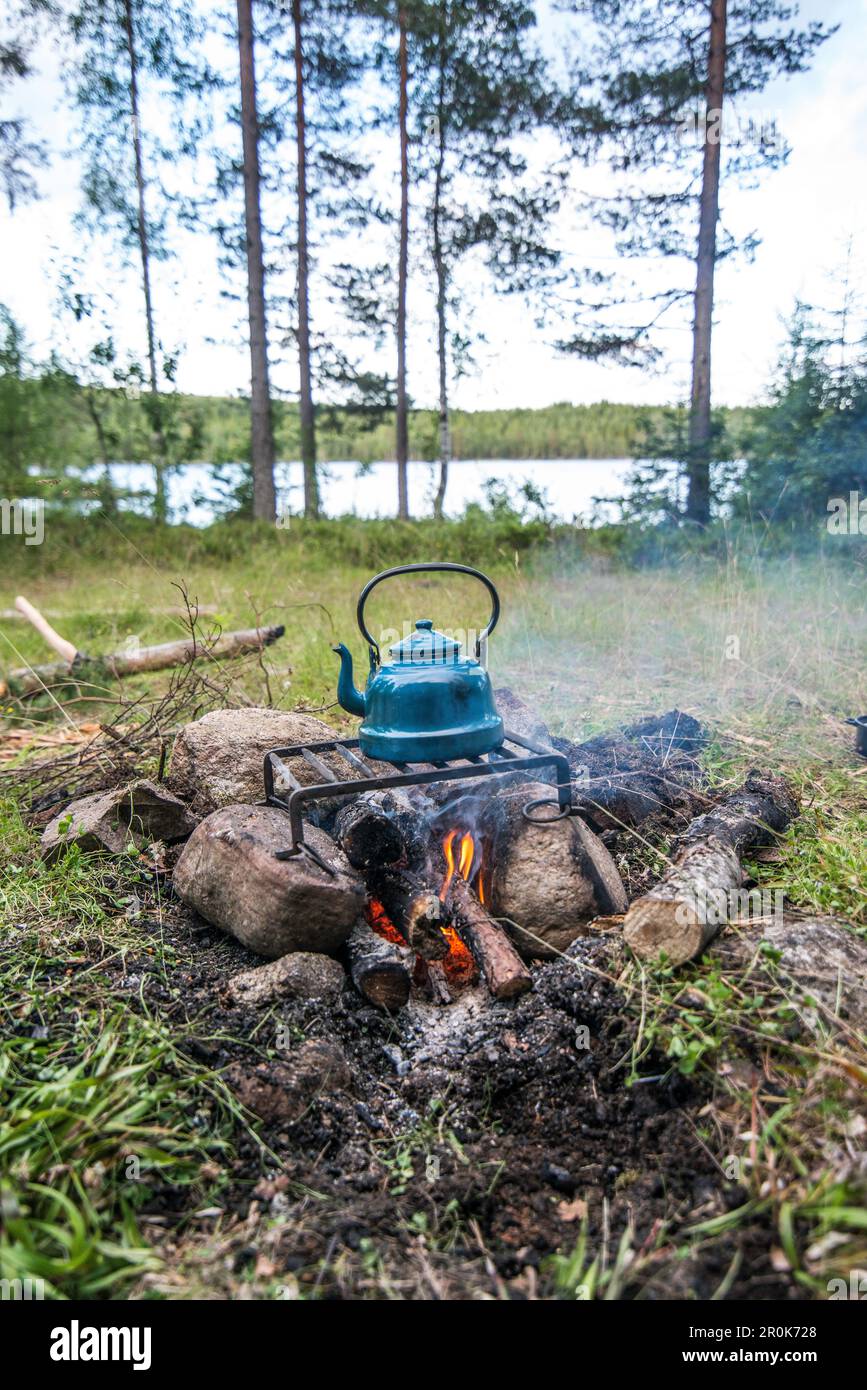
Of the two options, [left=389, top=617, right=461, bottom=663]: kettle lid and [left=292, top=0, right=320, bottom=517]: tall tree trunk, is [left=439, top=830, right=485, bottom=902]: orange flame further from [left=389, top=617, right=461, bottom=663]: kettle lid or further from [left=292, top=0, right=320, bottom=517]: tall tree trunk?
[left=292, top=0, right=320, bottom=517]: tall tree trunk

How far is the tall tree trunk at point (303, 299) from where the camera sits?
1236 centimetres

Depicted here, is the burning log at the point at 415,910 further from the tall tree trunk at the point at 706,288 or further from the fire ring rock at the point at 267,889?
the tall tree trunk at the point at 706,288

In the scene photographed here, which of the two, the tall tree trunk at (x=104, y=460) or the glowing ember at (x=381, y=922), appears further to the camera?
the tall tree trunk at (x=104, y=460)

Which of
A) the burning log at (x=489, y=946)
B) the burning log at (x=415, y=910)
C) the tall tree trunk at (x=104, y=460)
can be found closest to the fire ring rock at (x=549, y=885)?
the burning log at (x=489, y=946)

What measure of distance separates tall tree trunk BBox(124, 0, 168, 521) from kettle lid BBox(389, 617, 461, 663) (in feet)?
34.3

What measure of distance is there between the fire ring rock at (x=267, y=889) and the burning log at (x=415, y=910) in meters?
0.16

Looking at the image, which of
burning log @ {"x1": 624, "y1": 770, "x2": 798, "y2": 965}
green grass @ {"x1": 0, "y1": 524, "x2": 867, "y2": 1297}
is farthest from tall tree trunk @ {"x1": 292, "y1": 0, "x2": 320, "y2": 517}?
burning log @ {"x1": 624, "y1": 770, "x2": 798, "y2": 965}

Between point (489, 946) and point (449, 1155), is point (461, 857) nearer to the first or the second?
point (489, 946)

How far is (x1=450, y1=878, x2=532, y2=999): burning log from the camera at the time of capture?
2.45m

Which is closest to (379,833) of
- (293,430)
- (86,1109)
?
(86,1109)

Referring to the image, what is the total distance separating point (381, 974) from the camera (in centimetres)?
240

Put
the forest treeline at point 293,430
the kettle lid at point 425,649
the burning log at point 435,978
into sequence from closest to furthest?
the burning log at point 435,978, the kettle lid at point 425,649, the forest treeline at point 293,430

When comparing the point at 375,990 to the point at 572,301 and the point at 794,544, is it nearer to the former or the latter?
the point at 794,544

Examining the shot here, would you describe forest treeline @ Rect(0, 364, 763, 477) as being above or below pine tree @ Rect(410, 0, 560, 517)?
below
